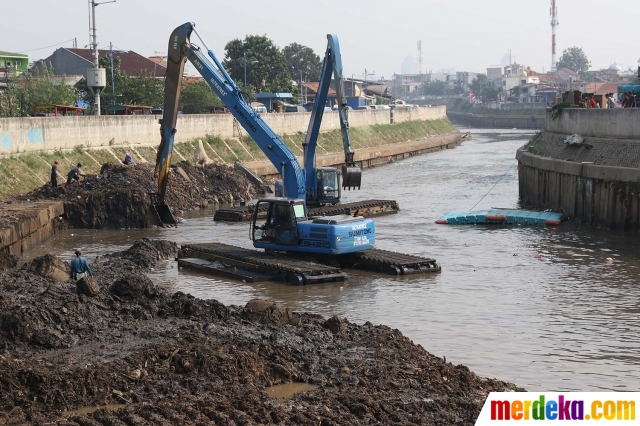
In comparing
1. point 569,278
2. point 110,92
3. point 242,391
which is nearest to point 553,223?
point 569,278

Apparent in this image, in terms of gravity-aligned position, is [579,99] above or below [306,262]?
above

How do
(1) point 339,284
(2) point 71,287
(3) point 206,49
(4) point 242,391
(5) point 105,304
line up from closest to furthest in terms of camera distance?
(4) point 242,391
(5) point 105,304
(2) point 71,287
(1) point 339,284
(3) point 206,49

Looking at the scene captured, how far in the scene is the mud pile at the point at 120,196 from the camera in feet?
121

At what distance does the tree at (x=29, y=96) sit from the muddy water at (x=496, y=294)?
24594mm

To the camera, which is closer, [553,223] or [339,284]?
Result: [339,284]

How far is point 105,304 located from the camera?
64.2ft

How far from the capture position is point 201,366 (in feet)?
51.4

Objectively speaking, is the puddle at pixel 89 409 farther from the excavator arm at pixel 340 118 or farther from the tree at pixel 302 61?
the tree at pixel 302 61

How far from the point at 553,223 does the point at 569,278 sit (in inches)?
425

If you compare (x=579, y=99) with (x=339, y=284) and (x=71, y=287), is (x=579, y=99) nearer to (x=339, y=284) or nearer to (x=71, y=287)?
(x=339, y=284)

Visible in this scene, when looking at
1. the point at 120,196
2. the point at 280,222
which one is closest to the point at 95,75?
the point at 120,196

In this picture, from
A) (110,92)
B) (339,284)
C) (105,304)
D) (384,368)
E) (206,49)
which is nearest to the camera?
(384,368)

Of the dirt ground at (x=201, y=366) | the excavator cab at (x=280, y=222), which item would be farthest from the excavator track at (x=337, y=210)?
the dirt ground at (x=201, y=366)

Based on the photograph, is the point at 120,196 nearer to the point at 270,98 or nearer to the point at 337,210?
the point at 337,210
